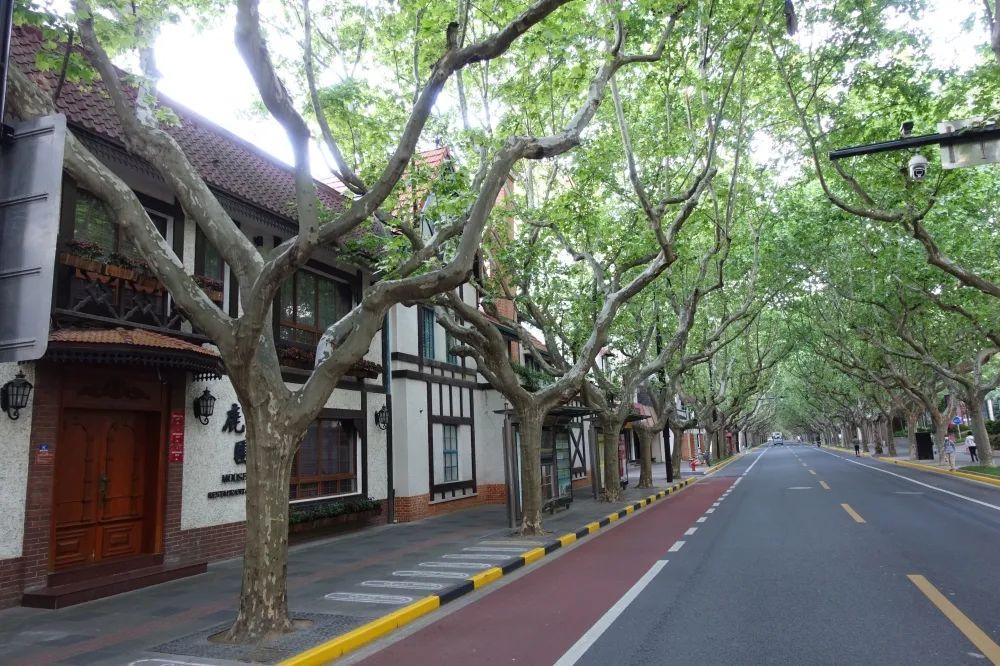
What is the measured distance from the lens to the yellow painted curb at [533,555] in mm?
11148

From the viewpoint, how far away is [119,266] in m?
10.2

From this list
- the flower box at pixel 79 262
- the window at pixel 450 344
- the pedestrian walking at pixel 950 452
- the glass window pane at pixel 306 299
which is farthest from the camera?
the pedestrian walking at pixel 950 452

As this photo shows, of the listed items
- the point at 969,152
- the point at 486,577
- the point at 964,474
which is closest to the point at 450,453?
the point at 486,577

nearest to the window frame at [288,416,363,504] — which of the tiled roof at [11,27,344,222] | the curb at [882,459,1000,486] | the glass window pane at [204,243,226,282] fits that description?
the glass window pane at [204,243,226,282]

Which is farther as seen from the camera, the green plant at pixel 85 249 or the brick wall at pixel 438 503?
the brick wall at pixel 438 503

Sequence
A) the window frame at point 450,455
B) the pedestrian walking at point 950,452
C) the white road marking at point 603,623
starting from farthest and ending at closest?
the pedestrian walking at point 950,452, the window frame at point 450,455, the white road marking at point 603,623

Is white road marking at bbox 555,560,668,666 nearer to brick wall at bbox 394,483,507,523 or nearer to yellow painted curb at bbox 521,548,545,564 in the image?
yellow painted curb at bbox 521,548,545,564

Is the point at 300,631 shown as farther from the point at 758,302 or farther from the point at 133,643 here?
the point at 758,302

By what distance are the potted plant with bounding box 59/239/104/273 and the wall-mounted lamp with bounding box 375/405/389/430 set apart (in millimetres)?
8519

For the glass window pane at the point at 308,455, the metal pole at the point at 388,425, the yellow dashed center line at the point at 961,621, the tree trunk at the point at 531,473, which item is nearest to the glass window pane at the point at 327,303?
the metal pole at the point at 388,425

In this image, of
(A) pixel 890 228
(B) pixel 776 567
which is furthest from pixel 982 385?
(B) pixel 776 567

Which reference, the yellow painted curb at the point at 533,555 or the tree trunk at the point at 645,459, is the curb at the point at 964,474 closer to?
the tree trunk at the point at 645,459

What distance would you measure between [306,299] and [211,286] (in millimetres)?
3280

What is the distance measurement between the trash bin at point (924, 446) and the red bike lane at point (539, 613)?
31.1 meters
